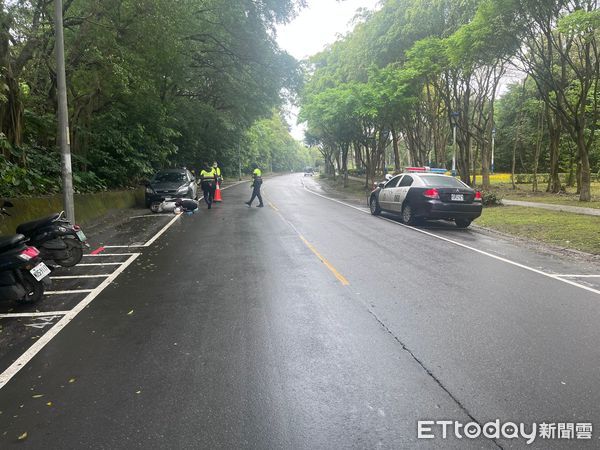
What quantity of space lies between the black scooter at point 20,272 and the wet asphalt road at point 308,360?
2.78 ft

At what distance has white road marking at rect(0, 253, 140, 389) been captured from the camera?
395 cm

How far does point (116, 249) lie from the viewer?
33.1 feet

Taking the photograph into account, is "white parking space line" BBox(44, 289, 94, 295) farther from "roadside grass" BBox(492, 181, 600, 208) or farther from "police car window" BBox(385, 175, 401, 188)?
"roadside grass" BBox(492, 181, 600, 208)

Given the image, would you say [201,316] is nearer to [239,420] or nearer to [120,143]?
[239,420]

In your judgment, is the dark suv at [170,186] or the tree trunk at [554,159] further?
the tree trunk at [554,159]

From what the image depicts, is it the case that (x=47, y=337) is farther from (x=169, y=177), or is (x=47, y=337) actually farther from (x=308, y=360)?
(x=169, y=177)

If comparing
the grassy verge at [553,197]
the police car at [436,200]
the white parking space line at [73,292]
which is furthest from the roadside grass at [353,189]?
the white parking space line at [73,292]

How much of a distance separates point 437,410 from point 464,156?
82.8 ft

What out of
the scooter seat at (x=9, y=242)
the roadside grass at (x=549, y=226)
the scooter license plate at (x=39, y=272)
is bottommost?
the roadside grass at (x=549, y=226)

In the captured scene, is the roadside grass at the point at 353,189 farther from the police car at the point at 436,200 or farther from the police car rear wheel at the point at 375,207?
the police car at the point at 436,200

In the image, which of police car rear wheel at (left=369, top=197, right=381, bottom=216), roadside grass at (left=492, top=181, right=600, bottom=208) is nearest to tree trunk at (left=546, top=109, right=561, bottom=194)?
roadside grass at (left=492, top=181, right=600, bottom=208)

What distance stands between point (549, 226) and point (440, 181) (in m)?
3.27

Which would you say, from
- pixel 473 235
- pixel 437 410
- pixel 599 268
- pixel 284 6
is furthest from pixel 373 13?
pixel 437 410

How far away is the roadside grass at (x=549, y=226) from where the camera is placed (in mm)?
10992
